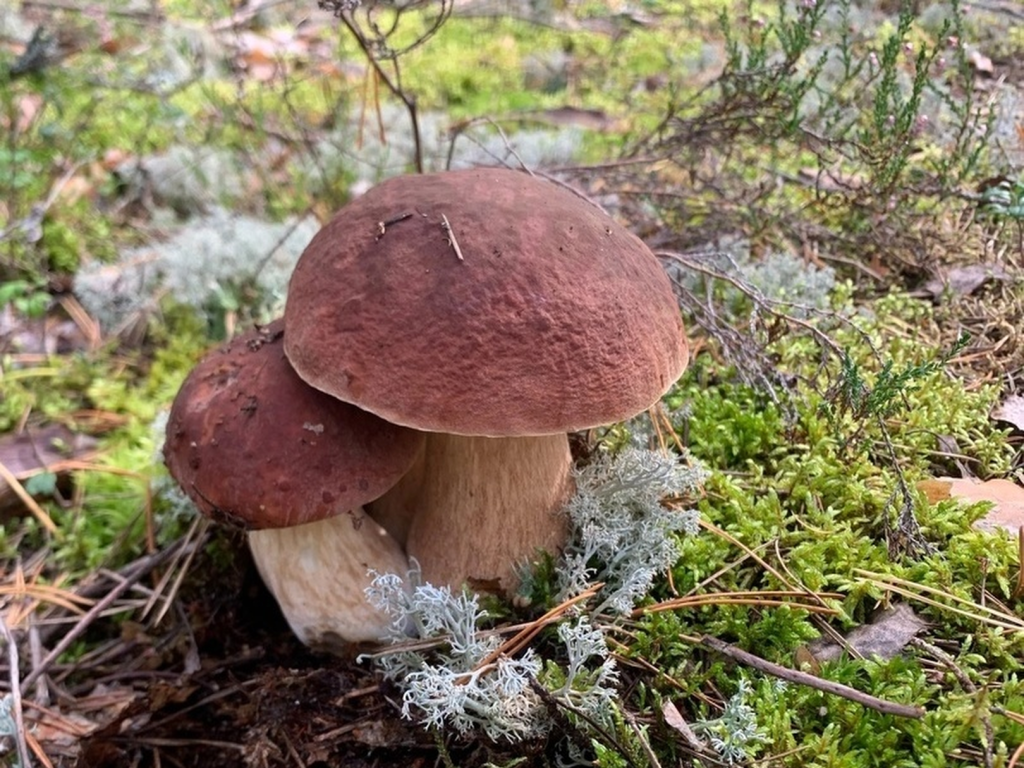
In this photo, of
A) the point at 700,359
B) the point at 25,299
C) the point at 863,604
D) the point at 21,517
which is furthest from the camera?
the point at 25,299

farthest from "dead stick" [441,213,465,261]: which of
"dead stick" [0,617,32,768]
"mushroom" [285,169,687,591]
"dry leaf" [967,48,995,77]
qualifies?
"dry leaf" [967,48,995,77]

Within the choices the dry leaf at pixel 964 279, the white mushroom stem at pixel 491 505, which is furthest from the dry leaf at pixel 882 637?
the dry leaf at pixel 964 279

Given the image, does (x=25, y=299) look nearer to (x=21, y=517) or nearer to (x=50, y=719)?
(x=21, y=517)

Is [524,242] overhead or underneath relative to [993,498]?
overhead

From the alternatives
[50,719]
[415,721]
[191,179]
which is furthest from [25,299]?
[415,721]

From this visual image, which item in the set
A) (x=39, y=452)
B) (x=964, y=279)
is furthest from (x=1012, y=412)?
(x=39, y=452)

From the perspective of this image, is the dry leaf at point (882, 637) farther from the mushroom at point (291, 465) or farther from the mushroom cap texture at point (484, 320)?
the mushroom at point (291, 465)

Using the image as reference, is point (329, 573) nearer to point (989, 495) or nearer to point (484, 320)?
point (484, 320)
